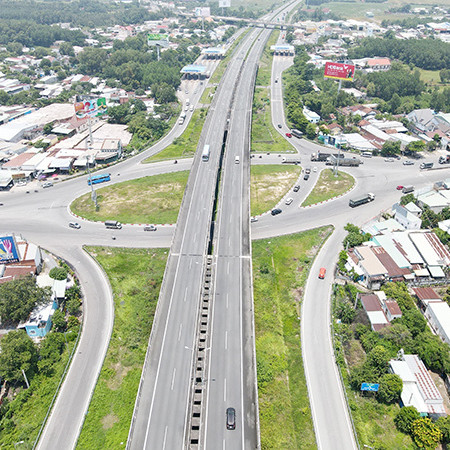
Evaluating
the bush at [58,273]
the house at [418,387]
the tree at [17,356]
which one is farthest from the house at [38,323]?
the house at [418,387]

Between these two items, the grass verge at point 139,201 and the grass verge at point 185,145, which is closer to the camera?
the grass verge at point 139,201

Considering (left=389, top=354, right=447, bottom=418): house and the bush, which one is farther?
the bush

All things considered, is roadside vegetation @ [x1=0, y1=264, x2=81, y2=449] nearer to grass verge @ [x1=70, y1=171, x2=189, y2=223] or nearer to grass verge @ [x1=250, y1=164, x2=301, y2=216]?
grass verge @ [x1=70, y1=171, x2=189, y2=223]

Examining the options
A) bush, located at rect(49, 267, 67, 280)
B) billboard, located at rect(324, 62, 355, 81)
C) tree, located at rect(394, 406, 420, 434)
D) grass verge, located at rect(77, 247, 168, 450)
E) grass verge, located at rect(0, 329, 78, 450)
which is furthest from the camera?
billboard, located at rect(324, 62, 355, 81)

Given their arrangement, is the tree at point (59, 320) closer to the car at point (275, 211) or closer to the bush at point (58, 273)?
the bush at point (58, 273)

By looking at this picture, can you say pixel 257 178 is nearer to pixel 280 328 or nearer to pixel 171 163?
pixel 171 163

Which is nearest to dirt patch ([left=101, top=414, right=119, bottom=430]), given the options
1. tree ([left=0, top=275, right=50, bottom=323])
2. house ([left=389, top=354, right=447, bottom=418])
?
tree ([left=0, top=275, right=50, bottom=323])
